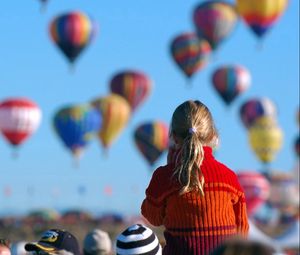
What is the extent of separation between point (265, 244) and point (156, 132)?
156 ft

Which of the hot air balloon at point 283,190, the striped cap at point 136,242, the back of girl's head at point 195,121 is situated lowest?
the hot air balloon at point 283,190

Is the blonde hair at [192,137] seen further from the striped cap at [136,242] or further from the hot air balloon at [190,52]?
the hot air balloon at [190,52]

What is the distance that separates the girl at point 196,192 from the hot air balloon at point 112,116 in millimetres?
43655

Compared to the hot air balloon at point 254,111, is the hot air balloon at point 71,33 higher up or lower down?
higher up

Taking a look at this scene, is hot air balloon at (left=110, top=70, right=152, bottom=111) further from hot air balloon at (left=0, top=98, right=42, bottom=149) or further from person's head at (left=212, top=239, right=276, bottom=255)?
person's head at (left=212, top=239, right=276, bottom=255)

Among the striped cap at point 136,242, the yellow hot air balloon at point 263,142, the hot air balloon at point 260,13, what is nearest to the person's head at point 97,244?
the striped cap at point 136,242

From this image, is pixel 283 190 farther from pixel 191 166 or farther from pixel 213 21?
pixel 191 166

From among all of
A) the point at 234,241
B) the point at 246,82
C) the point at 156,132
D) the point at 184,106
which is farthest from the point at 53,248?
the point at 246,82

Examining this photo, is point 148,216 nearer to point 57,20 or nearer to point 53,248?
point 53,248

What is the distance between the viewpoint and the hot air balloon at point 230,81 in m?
51.8

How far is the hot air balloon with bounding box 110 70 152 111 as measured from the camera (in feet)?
166

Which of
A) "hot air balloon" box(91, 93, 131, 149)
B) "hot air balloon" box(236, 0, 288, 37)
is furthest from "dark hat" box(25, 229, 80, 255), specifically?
"hot air balloon" box(91, 93, 131, 149)

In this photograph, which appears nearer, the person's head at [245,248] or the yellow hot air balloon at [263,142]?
the person's head at [245,248]

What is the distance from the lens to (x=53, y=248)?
173 inches
